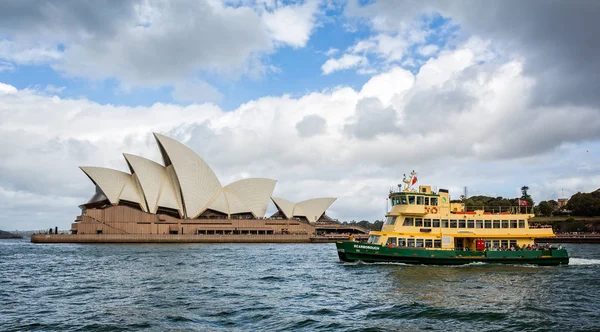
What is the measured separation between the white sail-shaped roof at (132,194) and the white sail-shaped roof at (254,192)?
1695cm

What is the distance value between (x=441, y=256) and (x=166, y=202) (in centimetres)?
6334

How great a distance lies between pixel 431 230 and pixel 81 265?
28811 millimetres

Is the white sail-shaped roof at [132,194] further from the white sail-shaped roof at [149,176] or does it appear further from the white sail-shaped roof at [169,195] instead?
the white sail-shaped roof at [169,195]

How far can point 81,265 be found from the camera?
42500mm

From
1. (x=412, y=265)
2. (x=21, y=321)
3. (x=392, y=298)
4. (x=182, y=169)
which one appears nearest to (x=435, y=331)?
(x=392, y=298)

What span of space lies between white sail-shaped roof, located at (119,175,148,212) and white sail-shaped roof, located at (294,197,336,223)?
3456 cm

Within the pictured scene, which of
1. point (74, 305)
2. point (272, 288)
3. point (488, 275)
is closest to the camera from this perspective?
point (74, 305)

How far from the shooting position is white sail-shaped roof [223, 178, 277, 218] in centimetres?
10275

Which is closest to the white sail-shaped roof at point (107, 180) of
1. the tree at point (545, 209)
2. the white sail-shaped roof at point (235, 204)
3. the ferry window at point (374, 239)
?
the white sail-shaped roof at point (235, 204)

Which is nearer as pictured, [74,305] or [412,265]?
[74,305]

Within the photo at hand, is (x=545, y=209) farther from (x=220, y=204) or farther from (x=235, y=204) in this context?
(x=220, y=204)

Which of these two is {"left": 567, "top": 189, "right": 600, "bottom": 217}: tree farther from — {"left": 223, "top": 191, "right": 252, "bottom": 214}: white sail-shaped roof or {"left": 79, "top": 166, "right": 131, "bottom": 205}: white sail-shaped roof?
{"left": 79, "top": 166, "right": 131, "bottom": 205}: white sail-shaped roof

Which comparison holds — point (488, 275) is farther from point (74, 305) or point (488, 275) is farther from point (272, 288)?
point (74, 305)

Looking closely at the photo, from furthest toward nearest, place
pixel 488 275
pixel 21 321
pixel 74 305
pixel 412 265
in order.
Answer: pixel 412 265 < pixel 488 275 < pixel 74 305 < pixel 21 321
